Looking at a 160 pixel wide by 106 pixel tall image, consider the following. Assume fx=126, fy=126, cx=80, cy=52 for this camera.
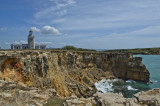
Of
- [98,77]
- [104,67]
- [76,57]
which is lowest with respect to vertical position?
[98,77]

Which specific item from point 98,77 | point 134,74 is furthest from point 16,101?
point 134,74

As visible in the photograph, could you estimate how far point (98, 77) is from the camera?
42812 mm

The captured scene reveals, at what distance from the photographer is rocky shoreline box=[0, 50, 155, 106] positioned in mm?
14720

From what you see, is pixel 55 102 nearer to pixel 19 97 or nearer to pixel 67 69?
pixel 19 97

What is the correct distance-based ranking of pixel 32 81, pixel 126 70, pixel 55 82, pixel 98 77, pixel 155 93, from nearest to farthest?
pixel 155 93 → pixel 32 81 → pixel 55 82 → pixel 98 77 → pixel 126 70

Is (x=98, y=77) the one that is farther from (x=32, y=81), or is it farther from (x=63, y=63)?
(x=32, y=81)

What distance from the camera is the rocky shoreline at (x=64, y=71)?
14720mm

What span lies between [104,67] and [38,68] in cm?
2855

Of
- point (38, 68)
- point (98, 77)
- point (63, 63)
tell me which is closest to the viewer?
point (38, 68)

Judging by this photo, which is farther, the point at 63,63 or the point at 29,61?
the point at 63,63

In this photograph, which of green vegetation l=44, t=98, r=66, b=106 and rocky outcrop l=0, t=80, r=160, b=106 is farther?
green vegetation l=44, t=98, r=66, b=106

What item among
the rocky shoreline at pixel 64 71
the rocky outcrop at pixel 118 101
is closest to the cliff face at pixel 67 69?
the rocky shoreline at pixel 64 71

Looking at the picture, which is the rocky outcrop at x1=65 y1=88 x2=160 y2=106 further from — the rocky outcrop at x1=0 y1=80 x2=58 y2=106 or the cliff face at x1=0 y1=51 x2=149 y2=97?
the cliff face at x1=0 y1=51 x2=149 y2=97

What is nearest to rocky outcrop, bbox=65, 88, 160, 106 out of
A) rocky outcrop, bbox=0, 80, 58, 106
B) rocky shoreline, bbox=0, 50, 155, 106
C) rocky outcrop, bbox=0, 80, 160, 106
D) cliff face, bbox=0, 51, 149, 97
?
rocky outcrop, bbox=0, 80, 160, 106
